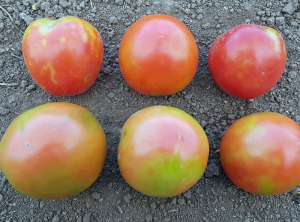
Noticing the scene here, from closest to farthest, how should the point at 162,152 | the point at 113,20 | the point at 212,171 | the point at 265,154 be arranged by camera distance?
the point at 162,152 < the point at 265,154 < the point at 212,171 < the point at 113,20

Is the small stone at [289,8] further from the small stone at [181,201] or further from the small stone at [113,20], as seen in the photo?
the small stone at [181,201]

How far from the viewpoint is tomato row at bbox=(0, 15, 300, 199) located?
1.02 meters

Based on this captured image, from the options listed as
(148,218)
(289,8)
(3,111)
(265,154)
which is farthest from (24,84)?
(289,8)

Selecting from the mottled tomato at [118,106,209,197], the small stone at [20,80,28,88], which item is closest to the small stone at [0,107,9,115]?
the small stone at [20,80,28,88]

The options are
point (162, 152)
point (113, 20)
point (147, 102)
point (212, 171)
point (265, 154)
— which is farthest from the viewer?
point (113, 20)

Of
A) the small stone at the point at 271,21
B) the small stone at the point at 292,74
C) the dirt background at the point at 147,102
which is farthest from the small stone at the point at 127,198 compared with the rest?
the small stone at the point at 271,21

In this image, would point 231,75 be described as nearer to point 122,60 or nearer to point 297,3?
point 122,60

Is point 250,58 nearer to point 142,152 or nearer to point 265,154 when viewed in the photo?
point 265,154

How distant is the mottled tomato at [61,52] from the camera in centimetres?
120

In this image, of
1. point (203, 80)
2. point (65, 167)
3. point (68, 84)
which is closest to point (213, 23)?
point (203, 80)

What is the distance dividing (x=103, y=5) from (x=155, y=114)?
0.92 metres

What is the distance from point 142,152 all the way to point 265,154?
533 millimetres

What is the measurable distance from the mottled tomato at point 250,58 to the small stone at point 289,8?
0.47m

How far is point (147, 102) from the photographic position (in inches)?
58.2
